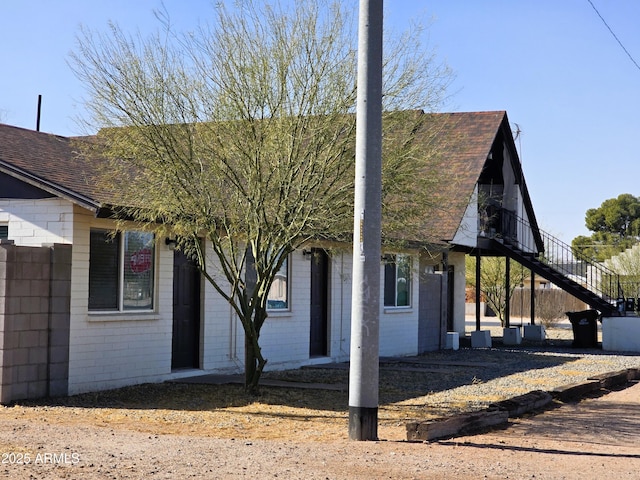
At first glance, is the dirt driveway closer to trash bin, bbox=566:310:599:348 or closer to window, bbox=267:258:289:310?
window, bbox=267:258:289:310

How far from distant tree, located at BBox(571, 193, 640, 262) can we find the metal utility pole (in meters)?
64.7

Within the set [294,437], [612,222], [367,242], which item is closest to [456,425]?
[294,437]

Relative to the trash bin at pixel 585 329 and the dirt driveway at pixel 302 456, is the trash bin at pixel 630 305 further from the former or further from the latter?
the dirt driveway at pixel 302 456

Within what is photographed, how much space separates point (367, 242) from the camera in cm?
977

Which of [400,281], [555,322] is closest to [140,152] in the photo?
[400,281]

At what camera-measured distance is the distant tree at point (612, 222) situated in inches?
2874

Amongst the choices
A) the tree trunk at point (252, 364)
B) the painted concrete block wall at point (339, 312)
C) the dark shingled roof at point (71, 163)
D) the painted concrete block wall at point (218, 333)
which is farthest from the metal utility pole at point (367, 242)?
the painted concrete block wall at point (339, 312)

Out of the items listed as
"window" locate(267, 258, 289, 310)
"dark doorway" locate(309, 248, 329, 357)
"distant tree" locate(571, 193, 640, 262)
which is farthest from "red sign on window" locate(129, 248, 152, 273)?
"distant tree" locate(571, 193, 640, 262)

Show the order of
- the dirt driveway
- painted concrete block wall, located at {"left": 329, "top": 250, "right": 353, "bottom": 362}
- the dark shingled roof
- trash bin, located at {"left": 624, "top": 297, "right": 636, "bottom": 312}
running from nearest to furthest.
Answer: the dirt driveway → the dark shingled roof → painted concrete block wall, located at {"left": 329, "top": 250, "right": 353, "bottom": 362} → trash bin, located at {"left": 624, "top": 297, "right": 636, "bottom": 312}

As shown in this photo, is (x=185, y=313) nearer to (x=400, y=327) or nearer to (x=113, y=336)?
(x=113, y=336)

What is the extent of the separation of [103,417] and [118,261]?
132 inches

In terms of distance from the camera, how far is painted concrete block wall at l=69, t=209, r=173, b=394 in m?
13.3

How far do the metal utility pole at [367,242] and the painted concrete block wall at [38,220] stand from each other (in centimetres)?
528

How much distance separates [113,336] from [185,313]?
2028 mm
